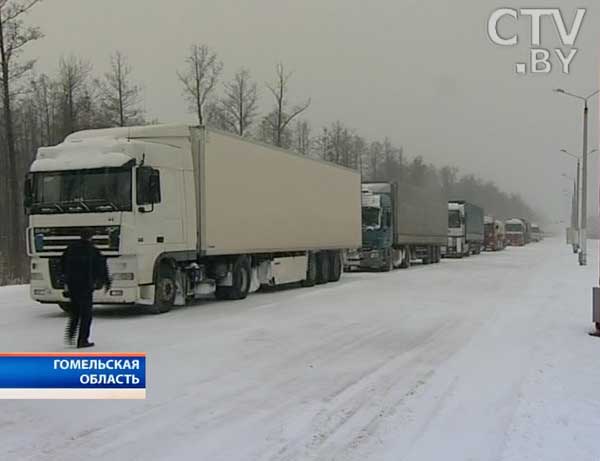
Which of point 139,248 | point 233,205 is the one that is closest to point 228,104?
point 233,205

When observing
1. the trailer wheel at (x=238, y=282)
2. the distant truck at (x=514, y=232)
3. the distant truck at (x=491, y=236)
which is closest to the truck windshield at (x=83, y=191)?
the trailer wheel at (x=238, y=282)

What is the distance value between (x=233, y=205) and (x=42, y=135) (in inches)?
1471

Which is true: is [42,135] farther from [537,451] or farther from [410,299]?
[537,451]

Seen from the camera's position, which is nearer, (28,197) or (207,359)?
(207,359)

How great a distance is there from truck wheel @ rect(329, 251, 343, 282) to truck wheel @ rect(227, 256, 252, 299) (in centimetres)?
625

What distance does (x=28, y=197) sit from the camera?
1420 cm

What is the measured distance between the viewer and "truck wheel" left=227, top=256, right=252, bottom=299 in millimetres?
17469

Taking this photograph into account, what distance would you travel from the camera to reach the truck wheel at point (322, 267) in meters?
23.2

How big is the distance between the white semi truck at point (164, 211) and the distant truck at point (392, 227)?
37.2ft

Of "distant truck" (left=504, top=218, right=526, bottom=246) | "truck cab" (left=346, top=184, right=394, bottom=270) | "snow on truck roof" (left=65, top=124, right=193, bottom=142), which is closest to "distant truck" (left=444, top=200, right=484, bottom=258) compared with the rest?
"truck cab" (left=346, top=184, right=394, bottom=270)

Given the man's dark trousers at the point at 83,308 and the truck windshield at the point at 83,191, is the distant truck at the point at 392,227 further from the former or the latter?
the man's dark trousers at the point at 83,308

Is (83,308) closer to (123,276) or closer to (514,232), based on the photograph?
(123,276)

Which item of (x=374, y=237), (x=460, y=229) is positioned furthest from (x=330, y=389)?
(x=460, y=229)

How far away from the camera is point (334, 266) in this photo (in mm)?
24328
